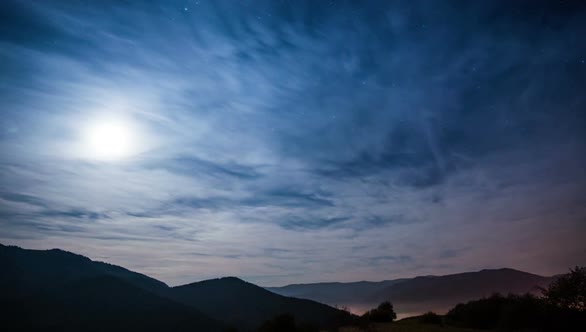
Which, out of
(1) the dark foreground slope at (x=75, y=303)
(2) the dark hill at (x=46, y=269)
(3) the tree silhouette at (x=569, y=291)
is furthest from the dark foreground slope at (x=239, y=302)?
(3) the tree silhouette at (x=569, y=291)

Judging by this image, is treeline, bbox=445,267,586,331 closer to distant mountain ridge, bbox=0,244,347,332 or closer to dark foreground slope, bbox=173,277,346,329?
distant mountain ridge, bbox=0,244,347,332

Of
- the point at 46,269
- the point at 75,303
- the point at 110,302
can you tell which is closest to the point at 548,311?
the point at 110,302

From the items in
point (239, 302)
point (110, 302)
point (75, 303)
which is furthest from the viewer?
point (239, 302)

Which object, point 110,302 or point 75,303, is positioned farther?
point 110,302

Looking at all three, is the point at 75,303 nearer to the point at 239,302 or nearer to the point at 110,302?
the point at 110,302

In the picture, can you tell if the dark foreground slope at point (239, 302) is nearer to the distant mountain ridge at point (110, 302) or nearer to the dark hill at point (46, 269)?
the distant mountain ridge at point (110, 302)

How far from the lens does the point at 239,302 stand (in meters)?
158

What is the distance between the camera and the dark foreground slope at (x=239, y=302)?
129000mm

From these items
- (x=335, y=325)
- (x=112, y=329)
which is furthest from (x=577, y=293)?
(x=112, y=329)

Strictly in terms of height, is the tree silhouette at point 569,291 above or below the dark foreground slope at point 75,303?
above

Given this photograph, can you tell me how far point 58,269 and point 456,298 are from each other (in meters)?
233

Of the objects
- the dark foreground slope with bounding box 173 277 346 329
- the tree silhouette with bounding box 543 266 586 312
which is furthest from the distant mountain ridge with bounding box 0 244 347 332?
the tree silhouette with bounding box 543 266 586 312

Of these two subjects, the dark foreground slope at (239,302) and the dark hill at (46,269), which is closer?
the dark foreground slope at (239,302)

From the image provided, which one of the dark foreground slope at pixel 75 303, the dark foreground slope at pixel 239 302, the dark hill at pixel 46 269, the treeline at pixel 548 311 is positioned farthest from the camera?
the dark hill at pixel 46 269
